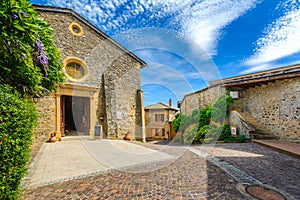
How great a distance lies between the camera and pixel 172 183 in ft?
8.88

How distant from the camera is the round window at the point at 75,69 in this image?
7820 mm

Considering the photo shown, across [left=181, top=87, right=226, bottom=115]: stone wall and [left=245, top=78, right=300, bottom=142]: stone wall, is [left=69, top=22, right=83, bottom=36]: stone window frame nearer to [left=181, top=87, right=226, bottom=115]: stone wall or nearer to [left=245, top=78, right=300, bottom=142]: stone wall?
[left=181, top=87, right=226, bottom=115]: stone wall

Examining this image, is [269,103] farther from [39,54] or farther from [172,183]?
[39,54]

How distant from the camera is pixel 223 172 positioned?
3213mm

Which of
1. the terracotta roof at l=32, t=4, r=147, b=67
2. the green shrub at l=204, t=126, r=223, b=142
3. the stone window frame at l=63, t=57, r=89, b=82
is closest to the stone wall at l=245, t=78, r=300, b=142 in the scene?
the green shrub at l=204, t=126, r=223, b=142

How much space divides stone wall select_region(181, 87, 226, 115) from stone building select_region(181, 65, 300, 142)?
30 centimetres

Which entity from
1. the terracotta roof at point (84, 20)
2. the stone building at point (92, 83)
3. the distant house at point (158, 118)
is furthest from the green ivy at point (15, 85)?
the distant house at point (158, 118)

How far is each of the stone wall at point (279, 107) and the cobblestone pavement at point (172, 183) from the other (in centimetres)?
367

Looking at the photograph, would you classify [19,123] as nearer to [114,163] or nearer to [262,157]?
[114,163]

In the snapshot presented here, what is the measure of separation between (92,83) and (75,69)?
1.18m

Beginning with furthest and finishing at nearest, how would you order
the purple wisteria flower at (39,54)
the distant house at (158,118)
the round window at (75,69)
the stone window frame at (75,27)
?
the distant house at (158,118) → the stone window frame at (75,27) → the round window at (75,69) → the purple wisteria flower at (39,54)

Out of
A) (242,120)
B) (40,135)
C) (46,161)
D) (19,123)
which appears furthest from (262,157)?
(40,135)

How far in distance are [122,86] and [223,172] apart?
24.5ft

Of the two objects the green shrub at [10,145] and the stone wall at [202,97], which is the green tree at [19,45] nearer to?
the green shrub at [10,145]
